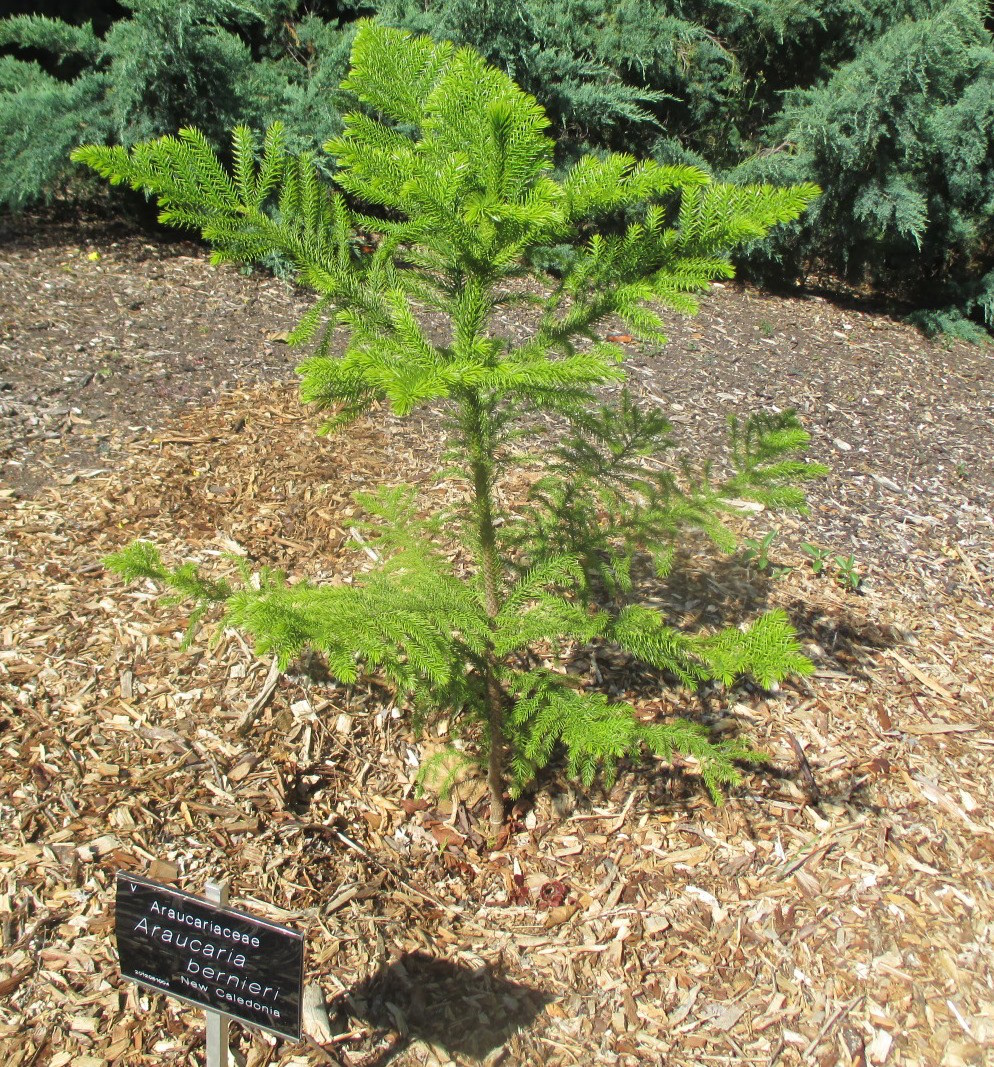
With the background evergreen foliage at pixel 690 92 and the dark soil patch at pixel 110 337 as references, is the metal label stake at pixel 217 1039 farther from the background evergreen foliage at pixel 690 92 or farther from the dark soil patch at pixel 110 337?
the background evergreen foliage at pixel 690 92

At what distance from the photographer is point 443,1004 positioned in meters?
2.35

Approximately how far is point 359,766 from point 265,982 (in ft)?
3.83

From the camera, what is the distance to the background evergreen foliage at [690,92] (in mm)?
5703

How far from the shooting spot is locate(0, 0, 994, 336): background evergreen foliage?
570 cm

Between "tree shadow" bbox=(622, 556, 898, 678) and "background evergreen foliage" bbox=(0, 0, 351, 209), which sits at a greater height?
"background evergreen foliage" bbox=(0, 0, 351, 209)

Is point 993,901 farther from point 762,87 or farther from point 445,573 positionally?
point 762,87

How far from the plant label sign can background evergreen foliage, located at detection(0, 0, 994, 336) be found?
497 cm

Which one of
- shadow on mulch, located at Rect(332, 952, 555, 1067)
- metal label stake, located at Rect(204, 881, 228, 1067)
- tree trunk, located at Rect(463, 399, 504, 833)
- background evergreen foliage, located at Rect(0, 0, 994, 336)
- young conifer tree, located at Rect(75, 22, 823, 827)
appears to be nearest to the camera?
young conifer tree, located at Rect(75, 22, 823, 827)

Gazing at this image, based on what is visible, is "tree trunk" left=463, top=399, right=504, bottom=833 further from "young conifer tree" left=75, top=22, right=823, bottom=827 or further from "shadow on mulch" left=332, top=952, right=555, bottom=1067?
"shadow on mulch" left=332, top=952, right=555, bottom=1067

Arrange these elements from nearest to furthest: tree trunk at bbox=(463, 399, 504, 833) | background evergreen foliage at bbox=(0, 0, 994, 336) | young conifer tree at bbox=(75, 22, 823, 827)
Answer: young conifer tree at bbox=(75, 22, 823, 827) → tree trunk at bbox=(463, 399, 504, 833) → background evergreen foliage at bbox=(0, 0, 994, 336)

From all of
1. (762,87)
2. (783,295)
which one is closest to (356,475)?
(783,295)

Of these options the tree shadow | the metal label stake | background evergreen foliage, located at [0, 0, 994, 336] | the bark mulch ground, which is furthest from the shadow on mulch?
background evergreen foliage, located at [0, 0, 994, 336]

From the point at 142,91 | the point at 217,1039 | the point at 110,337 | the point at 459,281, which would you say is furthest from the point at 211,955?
the point at 142,91

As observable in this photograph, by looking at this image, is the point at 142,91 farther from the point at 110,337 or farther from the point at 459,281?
the point at 459,281
